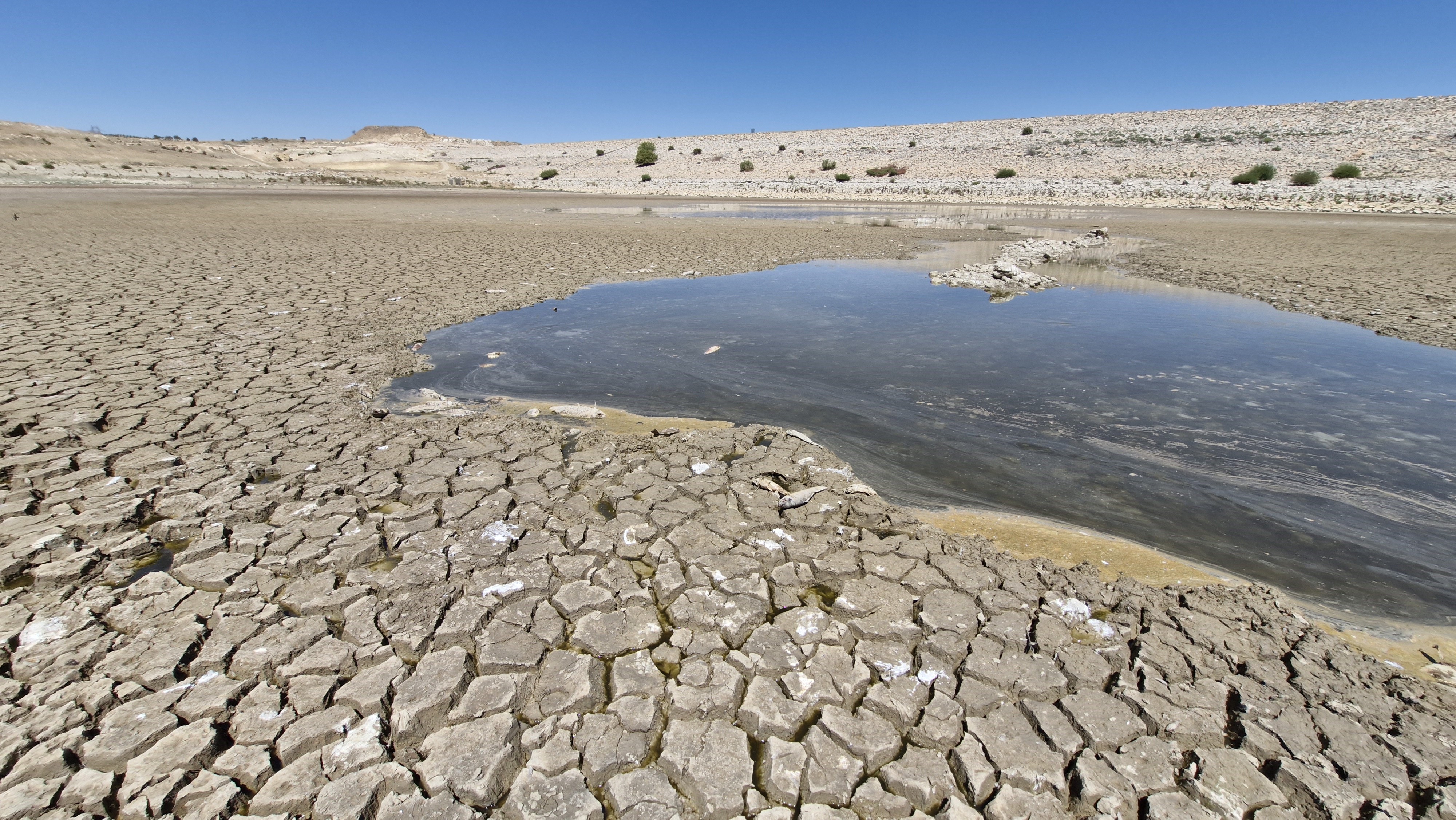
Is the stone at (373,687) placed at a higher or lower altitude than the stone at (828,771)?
higher

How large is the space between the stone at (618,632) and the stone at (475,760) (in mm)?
448

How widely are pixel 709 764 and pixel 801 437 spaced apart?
2824 mm

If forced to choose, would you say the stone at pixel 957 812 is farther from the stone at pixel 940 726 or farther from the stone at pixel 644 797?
the stone at pixel 644 797

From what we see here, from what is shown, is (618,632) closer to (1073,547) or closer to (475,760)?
(475,760)

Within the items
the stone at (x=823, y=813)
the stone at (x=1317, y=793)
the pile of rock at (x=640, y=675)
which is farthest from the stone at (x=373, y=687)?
the stone at (x=1317, y=793)

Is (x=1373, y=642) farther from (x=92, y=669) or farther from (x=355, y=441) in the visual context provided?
(x=355, y=441)

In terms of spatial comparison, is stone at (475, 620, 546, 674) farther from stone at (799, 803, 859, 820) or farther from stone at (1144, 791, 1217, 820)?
stone at (1144, 791, 1217, 820)

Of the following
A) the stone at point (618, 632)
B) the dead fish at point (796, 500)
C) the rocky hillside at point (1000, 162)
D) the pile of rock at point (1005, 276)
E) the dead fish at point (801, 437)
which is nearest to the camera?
the stone at point (618, 632)

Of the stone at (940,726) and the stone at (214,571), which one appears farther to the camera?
the stone at (214,571)

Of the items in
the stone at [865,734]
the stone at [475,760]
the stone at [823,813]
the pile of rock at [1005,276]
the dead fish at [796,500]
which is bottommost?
the stone at [823,813]

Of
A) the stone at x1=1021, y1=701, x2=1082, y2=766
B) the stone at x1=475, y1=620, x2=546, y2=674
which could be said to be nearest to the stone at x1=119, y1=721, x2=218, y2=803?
the stone at x1=475, y1=620, x2=546, y2=674

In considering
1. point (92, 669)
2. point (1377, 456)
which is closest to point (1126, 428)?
point (1377, 456)

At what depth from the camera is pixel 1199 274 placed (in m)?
12.3

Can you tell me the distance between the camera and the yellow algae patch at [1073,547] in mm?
3270
